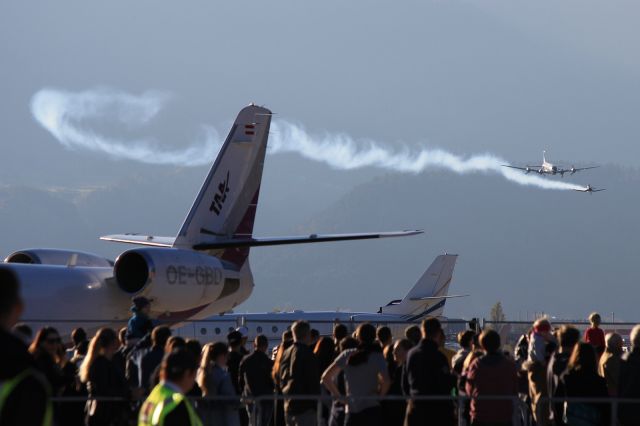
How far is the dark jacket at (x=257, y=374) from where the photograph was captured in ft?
47.3

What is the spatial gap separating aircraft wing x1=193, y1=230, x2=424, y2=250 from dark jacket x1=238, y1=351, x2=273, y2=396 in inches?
310

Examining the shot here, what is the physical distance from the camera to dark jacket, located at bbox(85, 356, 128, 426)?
12055 millimetres

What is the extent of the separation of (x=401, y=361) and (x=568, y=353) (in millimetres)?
1947

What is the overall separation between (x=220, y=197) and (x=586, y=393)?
14241 millimetres

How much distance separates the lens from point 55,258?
78.6 ft

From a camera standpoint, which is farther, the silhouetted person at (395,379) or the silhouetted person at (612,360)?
the silhouetted person at (612,360)

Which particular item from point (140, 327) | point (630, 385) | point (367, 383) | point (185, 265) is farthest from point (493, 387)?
point (185, 265)

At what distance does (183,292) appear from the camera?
22203 mm

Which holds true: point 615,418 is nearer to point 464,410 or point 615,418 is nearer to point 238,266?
point 464,410

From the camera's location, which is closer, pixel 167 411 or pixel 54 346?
pixel 167 411

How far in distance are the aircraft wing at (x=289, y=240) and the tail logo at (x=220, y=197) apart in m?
0.68

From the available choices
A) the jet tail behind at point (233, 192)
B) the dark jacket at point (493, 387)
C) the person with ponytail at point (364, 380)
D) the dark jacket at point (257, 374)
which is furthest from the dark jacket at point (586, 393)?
the jet tail behind at point (233, 192)

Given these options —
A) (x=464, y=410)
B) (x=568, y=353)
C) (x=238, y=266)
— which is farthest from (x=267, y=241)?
(x=568, y=353)

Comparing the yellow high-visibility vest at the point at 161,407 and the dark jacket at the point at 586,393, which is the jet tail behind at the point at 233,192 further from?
the yellow high-visibility vest at the point at 161,407
